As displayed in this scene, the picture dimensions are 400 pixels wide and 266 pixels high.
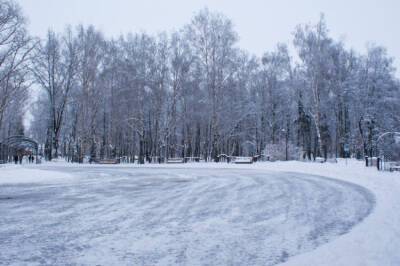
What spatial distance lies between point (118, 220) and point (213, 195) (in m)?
5.08

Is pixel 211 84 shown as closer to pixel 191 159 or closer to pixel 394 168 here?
pixel 191 159

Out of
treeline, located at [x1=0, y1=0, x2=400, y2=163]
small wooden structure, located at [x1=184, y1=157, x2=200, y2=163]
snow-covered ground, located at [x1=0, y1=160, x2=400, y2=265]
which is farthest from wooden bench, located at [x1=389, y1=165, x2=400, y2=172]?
small wooden structure, located at [x1=184, y1=157, x2=200, y2=163]

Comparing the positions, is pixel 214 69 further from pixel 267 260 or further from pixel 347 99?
pixel 267 260

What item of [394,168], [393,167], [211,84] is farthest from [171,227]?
[211,84]

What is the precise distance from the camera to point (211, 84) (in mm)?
44031

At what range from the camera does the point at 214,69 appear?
43.3 metres

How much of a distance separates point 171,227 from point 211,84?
3746cm

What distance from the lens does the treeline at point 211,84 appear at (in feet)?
143

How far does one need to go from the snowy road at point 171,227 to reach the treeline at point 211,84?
105ft

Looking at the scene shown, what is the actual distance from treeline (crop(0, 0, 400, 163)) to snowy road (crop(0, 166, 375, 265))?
32017 millimetres

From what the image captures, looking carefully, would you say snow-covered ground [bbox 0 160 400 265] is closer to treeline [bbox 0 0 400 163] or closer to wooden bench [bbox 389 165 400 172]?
wooden bench [bbox 389 165 400 172]

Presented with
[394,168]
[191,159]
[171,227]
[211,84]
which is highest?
[211,84]

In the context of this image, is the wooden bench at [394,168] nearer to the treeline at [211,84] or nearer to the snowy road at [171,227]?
the snowy road at [171,227]

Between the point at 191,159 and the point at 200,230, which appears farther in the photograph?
the point at 191,159
